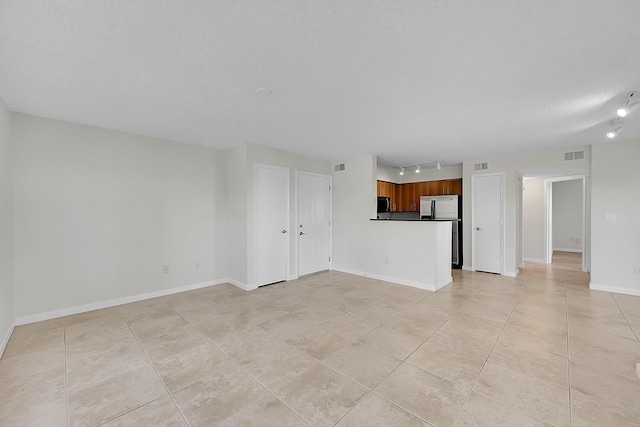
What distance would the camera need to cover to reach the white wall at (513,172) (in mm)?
4918

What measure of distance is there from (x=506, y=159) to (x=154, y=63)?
616cm

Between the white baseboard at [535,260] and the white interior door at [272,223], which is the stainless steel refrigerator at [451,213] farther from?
the white interior door at [272,223]

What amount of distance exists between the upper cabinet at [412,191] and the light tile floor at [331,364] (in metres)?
3.39

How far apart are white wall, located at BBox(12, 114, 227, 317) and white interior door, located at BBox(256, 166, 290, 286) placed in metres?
0.92

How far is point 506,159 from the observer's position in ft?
17.7

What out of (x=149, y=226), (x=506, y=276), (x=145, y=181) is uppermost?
(x=145, y=181)

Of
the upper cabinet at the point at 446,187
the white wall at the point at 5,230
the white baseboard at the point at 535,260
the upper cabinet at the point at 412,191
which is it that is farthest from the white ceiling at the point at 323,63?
the white baseboard at the point at 535,260

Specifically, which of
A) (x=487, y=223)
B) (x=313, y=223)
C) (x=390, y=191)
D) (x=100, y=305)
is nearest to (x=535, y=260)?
(x=487, y=223)

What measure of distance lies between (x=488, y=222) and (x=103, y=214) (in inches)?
275

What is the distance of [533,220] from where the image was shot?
7137mm

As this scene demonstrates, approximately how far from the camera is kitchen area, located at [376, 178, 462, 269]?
6305mm

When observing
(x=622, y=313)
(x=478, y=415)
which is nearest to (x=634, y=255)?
(x=622, y=313)

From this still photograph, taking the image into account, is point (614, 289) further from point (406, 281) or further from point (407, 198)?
point (407, 198)

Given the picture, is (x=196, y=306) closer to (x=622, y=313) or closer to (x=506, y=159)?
(x=622, y=313)
